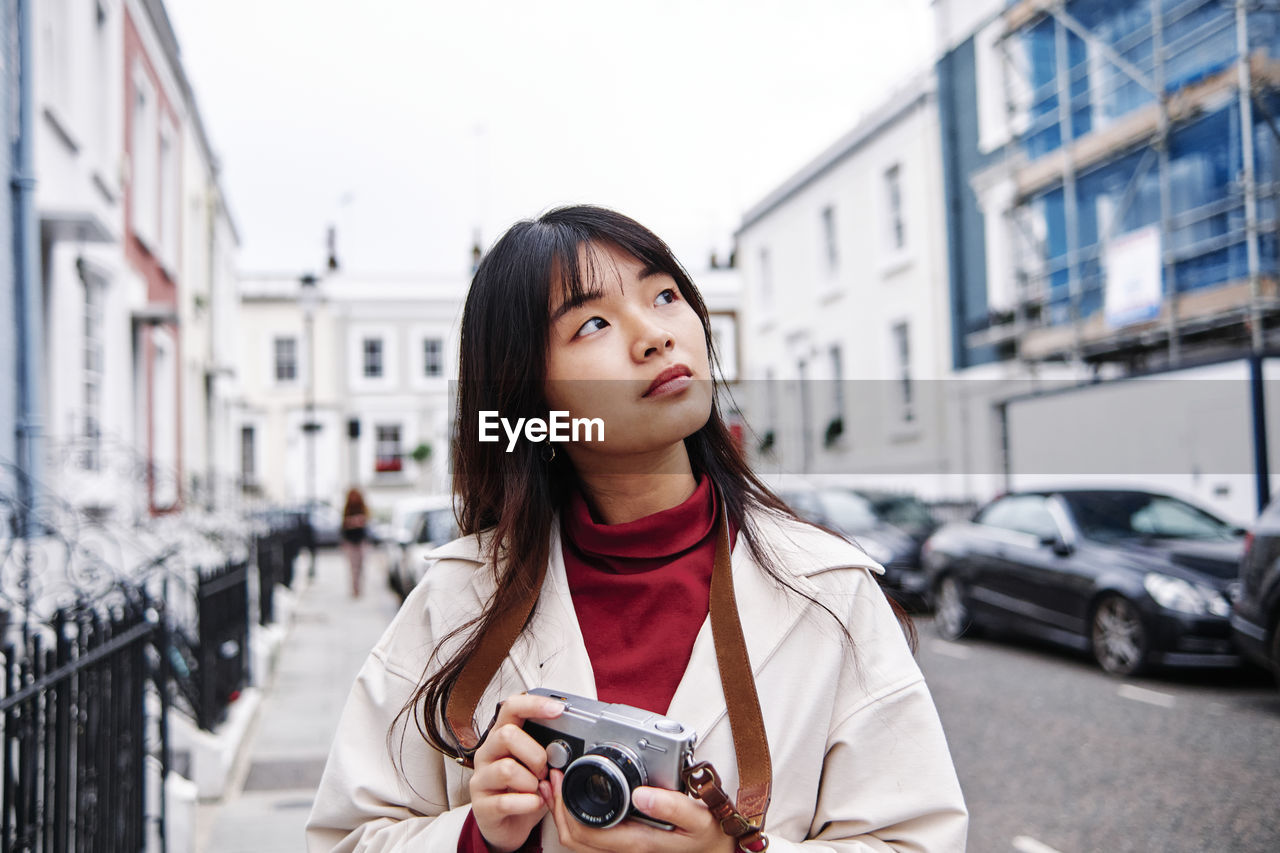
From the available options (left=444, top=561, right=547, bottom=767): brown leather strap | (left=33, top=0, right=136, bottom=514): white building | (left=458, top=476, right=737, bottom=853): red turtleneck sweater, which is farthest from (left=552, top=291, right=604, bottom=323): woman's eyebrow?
(left=33, top=0, right=136, bottom=514): white building

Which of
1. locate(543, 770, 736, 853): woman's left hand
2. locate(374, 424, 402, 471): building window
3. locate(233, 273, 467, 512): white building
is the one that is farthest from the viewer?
locate(374, 424, 402, 471): building window

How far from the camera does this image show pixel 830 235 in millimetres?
22891

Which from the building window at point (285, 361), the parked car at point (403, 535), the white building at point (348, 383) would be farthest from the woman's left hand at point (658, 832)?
the building window at point (285, 361)

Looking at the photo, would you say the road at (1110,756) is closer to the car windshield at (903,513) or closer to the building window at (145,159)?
the car windshield at (903,513)

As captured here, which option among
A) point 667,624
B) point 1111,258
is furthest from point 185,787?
point 1111,258

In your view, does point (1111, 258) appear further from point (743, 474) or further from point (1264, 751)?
point (743, 474)

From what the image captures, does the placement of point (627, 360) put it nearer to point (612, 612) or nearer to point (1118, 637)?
point (612, 612)

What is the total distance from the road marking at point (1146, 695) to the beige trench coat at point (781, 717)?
6.39 m

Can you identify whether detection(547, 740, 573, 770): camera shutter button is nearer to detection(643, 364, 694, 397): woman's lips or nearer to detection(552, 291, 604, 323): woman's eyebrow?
detection(643, 364, 694, 397): woman's lips

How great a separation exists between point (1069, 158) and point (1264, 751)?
40.5ft

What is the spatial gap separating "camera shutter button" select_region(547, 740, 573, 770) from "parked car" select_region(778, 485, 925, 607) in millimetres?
9694

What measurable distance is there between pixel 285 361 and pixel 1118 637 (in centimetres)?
3302

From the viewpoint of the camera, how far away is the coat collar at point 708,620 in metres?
1.45

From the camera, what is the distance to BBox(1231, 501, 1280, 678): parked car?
6051mm
